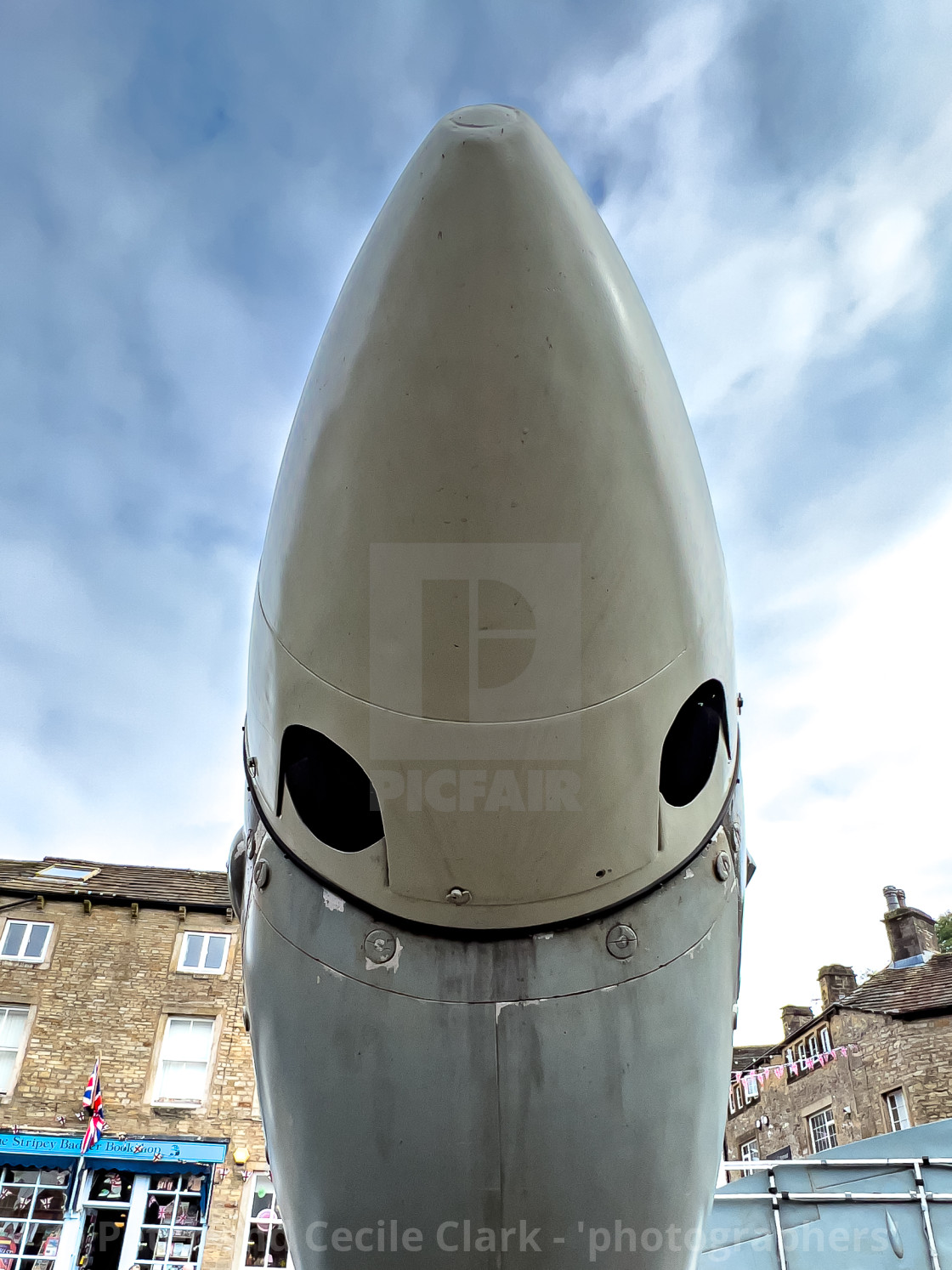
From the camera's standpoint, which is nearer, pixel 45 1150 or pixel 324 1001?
pixel 324 1001

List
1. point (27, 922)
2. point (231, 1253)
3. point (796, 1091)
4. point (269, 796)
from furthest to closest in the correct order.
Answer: point (796, 1091), point (27, 922), point (231, 1253), point (269, 796)

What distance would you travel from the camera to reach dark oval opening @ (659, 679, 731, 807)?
192 cm

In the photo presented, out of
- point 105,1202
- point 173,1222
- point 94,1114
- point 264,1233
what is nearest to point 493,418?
point 94,1114

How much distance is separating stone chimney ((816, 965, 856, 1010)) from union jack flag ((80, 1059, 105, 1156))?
19629 millimetres

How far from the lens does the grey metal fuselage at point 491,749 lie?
5.25 ft

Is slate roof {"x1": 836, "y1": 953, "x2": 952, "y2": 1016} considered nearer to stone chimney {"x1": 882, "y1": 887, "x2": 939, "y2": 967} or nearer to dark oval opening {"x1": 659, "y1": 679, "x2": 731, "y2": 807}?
stone chimney {"x1": 882, "y1": 887, "x2": 939, "y2": 967}

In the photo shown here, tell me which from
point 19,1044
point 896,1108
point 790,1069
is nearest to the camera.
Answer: point 19,1044

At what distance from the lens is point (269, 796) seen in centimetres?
200

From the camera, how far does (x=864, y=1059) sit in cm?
2227

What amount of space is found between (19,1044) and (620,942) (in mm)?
20829

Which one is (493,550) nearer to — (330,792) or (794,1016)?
(330,792)

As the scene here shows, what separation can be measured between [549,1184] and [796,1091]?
28636 millimetres

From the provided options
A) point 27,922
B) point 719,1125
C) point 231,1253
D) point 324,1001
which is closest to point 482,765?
point 324,1001

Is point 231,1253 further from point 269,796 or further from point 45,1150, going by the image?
point 269,796
